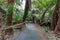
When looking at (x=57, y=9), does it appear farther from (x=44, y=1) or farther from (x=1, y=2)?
(x=1, y=2)

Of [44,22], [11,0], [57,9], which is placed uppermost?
[11,0]

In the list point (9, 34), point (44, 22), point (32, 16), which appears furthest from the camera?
point (32, 16)

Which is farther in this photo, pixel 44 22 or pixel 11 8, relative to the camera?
pixel 44 22

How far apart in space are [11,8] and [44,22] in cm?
552

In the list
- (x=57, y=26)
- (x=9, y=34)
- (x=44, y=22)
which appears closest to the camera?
(x=9, y=34)

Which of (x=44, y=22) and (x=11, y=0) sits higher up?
(x=11, y=0)

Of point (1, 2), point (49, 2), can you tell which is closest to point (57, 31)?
point (49, 2)

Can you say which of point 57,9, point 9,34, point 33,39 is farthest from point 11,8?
point 57,9

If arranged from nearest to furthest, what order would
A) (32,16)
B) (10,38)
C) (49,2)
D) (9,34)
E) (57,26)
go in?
(10,38) < (9,34) < (57,26) < (49,2) < (32,16)

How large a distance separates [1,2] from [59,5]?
6.82 meters

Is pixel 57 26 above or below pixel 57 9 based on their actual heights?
below

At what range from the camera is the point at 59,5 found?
10.2 meters

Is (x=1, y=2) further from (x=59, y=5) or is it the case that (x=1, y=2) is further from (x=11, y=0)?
(x=59, y=5)

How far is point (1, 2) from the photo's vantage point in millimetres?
14906
